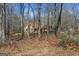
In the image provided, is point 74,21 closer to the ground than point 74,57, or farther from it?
farther from it

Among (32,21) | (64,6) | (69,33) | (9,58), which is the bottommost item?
(9,58)

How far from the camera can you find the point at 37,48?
2.29 m

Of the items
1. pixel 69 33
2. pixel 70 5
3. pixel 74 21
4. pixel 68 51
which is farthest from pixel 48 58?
pixel 70 5

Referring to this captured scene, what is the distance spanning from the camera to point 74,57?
2.29 metres

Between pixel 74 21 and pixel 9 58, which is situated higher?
pixel 74 21

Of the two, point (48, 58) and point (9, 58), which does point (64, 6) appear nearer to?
point (48, 58)

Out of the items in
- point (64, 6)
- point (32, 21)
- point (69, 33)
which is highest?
point (64, 6)

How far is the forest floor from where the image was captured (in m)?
2.28

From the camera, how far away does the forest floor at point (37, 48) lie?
2.28m

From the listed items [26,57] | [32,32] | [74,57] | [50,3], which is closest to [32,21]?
[32,32]

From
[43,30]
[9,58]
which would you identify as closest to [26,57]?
[9,58]

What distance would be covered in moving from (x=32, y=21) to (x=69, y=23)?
0.47 meters

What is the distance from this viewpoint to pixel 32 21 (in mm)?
2283

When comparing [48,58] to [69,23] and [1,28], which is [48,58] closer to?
[69,23]
